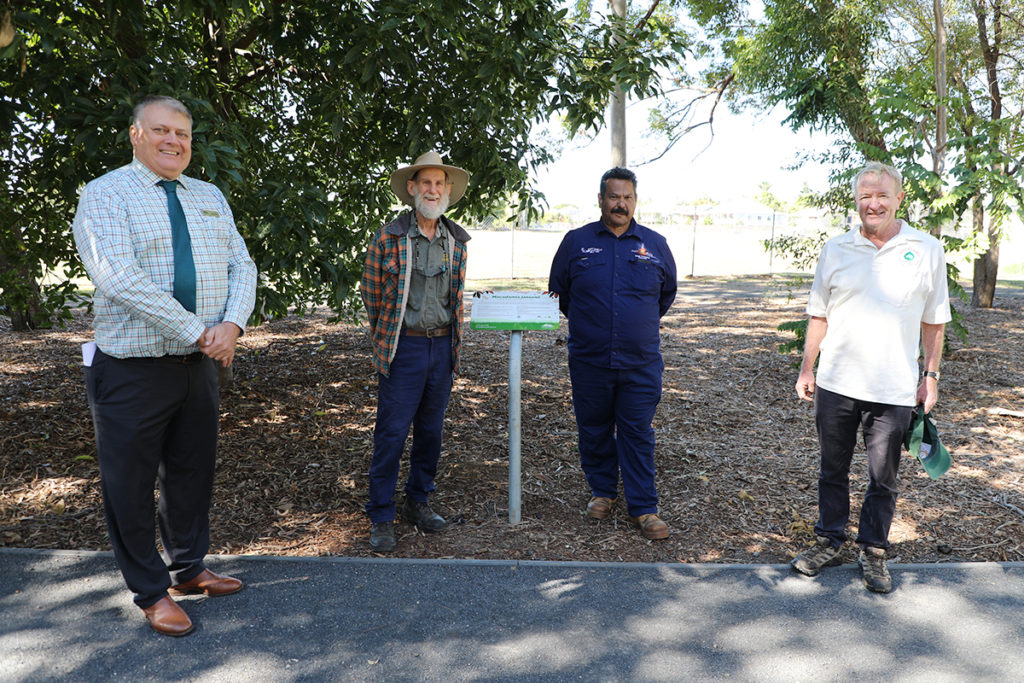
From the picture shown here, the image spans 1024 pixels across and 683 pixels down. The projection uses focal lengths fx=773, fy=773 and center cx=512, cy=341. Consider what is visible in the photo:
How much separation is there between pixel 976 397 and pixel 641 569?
5.26 m

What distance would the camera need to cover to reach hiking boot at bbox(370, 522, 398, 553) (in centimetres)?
397

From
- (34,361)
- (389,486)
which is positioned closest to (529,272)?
(34,361)

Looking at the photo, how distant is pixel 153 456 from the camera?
3.14 m

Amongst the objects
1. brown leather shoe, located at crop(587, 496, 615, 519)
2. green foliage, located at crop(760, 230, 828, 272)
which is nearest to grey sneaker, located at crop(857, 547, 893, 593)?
brown leather shoe, located at crop(587, 496, 615, 519)

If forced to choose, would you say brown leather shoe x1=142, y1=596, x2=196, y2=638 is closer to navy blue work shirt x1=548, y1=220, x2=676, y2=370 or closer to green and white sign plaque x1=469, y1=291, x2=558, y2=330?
green and white sign plaque x1=469, y1=291, x2=558, y2=330

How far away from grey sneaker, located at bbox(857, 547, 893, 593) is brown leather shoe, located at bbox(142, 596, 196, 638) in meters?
3.04

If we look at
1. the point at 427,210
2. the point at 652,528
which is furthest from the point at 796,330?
the point at 427,210

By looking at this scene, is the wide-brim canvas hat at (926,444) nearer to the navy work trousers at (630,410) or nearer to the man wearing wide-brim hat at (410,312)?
the navy work trousers at (630,410)

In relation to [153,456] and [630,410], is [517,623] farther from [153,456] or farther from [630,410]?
[153,456]

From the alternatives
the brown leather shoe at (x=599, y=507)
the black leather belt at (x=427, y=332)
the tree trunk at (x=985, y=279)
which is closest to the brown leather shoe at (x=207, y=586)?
the black leather belt at (x=427, y=332)

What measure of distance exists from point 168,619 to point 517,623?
4.72 feet

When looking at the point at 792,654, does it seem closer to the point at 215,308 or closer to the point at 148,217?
the point at 215,308

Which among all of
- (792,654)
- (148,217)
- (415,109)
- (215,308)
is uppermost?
(415,109)

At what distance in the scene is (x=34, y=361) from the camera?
8.60m
